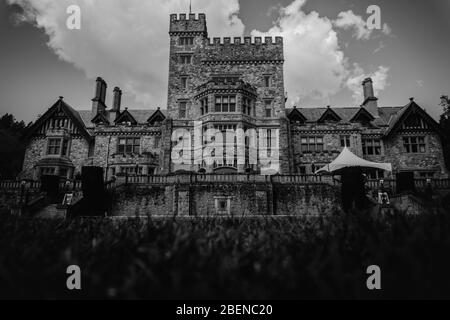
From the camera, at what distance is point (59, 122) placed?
3169cm

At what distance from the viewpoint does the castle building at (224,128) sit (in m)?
27.4

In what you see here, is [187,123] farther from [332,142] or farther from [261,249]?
[261,249]

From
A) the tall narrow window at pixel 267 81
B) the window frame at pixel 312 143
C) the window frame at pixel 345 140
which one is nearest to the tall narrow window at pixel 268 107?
the tall narrow window at pixel 267 81

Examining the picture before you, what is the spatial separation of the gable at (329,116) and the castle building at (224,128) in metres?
0.11

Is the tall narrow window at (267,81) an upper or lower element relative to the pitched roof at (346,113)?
upper

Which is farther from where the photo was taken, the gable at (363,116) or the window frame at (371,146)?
the gable at (363,116)

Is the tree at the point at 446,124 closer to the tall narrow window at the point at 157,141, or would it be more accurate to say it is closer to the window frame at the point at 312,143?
the window frame at the point at 312,143

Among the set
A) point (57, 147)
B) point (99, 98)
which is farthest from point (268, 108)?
point (57, 147)

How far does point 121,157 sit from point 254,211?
16550 millimetres

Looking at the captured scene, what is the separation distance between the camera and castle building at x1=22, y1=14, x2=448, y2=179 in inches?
1080

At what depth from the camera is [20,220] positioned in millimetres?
3734

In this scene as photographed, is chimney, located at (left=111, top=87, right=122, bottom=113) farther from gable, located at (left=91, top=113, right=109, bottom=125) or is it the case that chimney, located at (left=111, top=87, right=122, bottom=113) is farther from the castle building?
the castle building

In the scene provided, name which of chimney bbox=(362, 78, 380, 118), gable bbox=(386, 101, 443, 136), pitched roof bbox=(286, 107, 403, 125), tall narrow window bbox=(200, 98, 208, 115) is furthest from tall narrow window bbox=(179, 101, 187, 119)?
chimney bbox=(362, 78, 380, 118)
